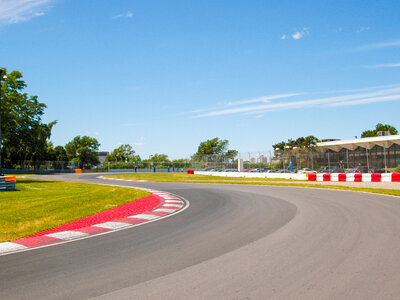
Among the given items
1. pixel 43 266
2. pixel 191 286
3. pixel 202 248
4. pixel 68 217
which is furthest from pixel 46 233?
pixel 191 286

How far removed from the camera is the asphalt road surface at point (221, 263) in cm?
427

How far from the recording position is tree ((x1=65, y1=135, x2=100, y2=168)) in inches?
3415

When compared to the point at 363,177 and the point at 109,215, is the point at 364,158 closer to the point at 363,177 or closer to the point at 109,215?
the point at 363,177

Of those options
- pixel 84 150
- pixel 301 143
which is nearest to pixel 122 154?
pixel 84 150

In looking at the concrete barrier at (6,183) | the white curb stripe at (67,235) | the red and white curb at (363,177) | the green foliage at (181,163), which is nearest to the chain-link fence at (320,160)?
the red and white curb at (363,177)

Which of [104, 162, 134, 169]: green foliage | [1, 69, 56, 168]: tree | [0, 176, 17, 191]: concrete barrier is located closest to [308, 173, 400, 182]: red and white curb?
[0, 176, 17, 191]: concrete barrier

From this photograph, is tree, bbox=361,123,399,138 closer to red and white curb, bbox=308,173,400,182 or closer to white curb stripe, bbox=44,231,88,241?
red and white curb, bbox=308,173,400,182

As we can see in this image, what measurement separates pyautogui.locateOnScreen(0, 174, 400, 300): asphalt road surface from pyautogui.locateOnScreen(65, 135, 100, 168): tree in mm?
83021

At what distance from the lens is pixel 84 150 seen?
86125 millimetres

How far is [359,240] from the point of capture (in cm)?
675

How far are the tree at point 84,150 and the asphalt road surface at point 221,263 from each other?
83.0 m

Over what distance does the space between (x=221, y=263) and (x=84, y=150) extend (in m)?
86.1

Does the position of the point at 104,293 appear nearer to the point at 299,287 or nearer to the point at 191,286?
the point at 191,286

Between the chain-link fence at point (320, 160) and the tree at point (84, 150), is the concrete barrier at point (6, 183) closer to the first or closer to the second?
the chain-link fence at point (320, 160)
